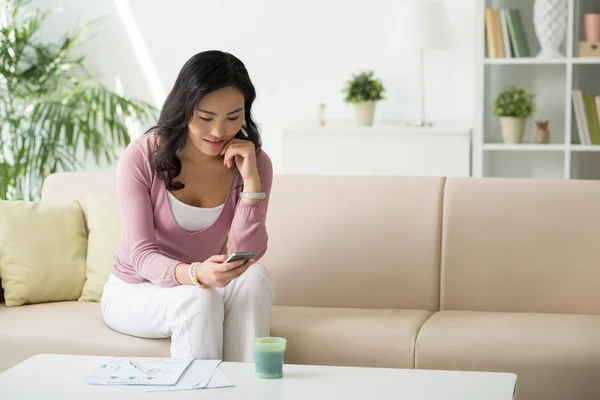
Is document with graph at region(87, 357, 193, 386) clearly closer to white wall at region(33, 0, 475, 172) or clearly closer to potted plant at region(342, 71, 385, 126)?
potted plant at region(342, 71, 385, 126)

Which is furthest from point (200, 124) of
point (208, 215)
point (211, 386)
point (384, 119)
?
point (384, 119)

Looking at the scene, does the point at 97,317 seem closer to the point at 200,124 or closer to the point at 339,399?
the point at 200,124

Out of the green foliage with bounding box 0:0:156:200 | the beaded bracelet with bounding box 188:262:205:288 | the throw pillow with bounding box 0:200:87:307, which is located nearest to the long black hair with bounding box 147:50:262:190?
the beaded bracelet with bounding box 188:262:205:288

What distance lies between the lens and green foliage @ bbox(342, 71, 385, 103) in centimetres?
448

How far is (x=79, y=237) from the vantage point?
9.45 ft

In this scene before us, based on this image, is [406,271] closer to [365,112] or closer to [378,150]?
[378,150]

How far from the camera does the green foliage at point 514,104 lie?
14.3 feet

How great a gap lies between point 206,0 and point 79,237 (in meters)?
2.31

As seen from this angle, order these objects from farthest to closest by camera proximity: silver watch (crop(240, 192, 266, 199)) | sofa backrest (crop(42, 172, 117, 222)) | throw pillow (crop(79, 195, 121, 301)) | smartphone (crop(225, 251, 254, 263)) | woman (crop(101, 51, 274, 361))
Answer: sofa backrest (crop(42, 172, 117, 222)), throw pillow (crop(79, 195, 121, 301)), silver watch (crop(240, 192, 266, 199)), woman (crop(101, 51, 274, 361)), smartphone (crop(225, 251, 254, 263))

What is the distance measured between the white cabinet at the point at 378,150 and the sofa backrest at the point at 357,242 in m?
1.47

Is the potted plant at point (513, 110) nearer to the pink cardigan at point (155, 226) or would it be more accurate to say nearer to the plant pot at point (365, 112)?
the plant pot at point (365, 112)

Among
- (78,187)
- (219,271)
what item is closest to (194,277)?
(219,271)

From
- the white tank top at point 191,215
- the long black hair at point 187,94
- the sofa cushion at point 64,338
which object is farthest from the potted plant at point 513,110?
the sofa cushion at point 64,338

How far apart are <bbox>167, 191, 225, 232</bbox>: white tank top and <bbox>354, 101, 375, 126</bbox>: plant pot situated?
2.13m
